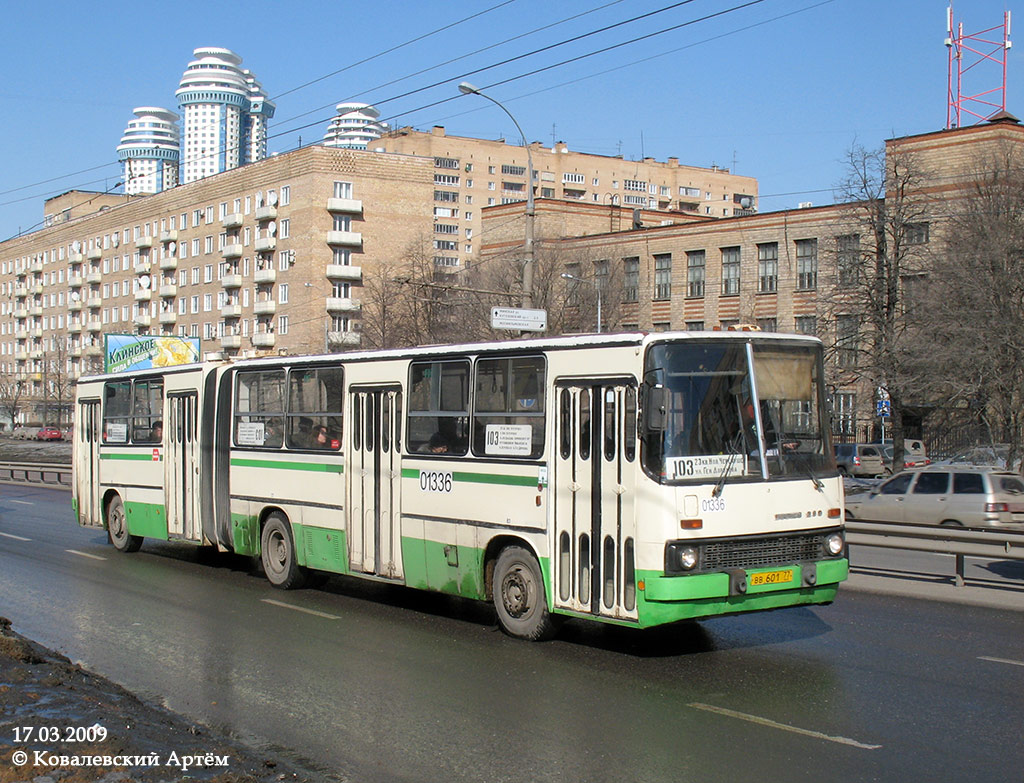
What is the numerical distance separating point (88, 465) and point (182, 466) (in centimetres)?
370

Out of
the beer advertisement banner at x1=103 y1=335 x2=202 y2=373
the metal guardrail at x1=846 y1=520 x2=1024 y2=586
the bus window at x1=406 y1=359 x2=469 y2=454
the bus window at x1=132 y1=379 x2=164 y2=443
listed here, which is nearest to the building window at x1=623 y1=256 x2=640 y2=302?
the beer advertisement banner at x1=103 y1=335 x2=202 y2=373

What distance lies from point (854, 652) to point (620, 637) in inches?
87.3

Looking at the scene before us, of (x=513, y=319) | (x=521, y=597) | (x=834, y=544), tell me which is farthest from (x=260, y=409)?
(x=513, y=319)

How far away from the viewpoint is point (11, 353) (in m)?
128

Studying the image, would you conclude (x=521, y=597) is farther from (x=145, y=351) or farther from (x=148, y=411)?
(x=145, y=351)

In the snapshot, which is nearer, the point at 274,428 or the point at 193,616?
the point at 193,616

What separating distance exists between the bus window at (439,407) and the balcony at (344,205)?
7611cm

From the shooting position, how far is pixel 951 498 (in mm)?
21641

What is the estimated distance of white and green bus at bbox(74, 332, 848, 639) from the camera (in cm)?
922

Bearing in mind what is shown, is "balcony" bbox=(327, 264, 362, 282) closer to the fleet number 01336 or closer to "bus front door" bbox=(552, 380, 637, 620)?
the fleet number 01336

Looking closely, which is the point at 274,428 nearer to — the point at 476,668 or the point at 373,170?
the point at 476,668

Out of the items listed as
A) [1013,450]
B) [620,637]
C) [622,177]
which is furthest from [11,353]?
[620,637]

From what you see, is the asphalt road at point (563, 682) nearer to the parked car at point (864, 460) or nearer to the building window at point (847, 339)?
the building window at point (847, 339)

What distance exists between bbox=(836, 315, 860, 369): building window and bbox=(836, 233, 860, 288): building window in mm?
1140
